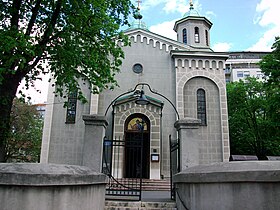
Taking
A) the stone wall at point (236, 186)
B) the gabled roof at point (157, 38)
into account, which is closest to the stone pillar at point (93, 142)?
the stone wall at point (236, 186)

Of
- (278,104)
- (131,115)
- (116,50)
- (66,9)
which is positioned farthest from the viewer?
(131,115)

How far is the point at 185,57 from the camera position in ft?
64.2

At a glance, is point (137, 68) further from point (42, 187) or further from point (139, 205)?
point (42, 187)

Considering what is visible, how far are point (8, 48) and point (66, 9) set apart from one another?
3.45 meters

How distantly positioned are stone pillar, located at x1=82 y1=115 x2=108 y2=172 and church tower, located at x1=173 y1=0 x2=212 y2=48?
637 inches

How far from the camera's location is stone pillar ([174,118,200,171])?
27.0 ft

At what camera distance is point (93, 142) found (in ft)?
26.8

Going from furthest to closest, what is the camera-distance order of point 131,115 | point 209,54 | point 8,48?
point 209,54
point 131,115
point 8,48

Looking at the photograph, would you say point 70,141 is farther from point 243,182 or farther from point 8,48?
point 243,182

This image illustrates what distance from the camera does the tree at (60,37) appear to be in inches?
371

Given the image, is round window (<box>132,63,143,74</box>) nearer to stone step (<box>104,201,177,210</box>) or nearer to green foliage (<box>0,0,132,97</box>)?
green foliage (<box>0,0,132,97</box>)

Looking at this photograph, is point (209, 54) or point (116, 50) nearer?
point (116, 50)

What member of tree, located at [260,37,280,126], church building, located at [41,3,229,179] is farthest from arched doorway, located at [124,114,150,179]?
tree, located at [260,37,280,126]

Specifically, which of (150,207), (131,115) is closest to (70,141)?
(131,115)
